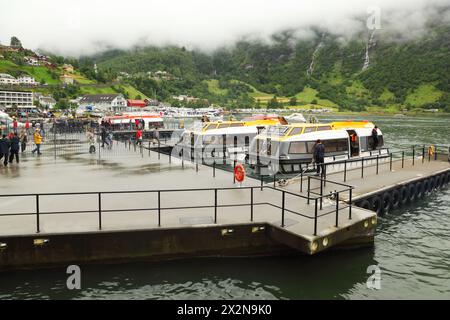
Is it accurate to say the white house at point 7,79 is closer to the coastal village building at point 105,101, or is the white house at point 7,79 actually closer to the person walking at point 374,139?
the coastal village building at point 105,101

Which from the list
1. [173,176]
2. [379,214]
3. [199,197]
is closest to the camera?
[199,197]

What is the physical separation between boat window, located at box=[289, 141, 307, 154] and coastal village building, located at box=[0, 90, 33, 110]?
15861 centimetres

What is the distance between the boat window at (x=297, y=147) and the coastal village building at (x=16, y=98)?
159 meters

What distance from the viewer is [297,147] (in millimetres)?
27531

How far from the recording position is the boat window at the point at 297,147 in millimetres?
27422

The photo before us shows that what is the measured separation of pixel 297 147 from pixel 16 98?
165 meters

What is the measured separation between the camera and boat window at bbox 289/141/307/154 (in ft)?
90.0

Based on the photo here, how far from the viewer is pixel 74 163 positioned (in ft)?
87.6

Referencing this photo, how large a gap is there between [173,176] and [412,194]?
13264 millimetres

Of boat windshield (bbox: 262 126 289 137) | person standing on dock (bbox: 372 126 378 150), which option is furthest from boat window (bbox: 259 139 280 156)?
person standing on dock (bbox: 372 126 378 150)
